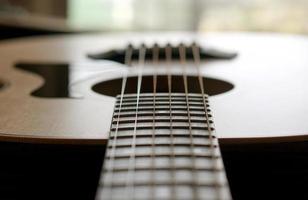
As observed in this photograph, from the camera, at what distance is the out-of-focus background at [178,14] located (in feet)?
9.30

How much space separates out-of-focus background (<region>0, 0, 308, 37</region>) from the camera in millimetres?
2834

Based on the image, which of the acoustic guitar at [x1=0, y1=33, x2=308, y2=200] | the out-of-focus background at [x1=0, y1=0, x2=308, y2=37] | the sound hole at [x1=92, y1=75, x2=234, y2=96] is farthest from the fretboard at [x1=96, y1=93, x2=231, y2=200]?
the out-of-focus background at [x1=0, y1=0, x2=308, y2=37]

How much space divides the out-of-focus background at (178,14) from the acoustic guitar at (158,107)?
173 cm

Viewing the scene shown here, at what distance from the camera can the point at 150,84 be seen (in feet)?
2.84

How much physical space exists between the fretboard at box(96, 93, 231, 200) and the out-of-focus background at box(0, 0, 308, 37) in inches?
87.2

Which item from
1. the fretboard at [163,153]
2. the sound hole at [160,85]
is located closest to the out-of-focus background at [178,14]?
the sound hole at [160,85]

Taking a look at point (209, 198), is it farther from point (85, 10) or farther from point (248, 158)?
point (85, 10)

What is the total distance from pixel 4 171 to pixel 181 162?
0.78 feet

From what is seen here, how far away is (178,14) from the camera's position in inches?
120

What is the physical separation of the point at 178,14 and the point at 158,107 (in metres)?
2.49

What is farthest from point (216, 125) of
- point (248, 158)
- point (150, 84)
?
point (150, 84)

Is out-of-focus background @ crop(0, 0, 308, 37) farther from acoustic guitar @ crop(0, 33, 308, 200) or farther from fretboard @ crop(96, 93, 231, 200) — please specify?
fretboard @ crop(96, 93, 231, 200)

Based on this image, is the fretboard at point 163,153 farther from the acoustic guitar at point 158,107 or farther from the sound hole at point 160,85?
the sound hole at point 160,85

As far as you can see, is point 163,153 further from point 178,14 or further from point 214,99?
point 178,14
